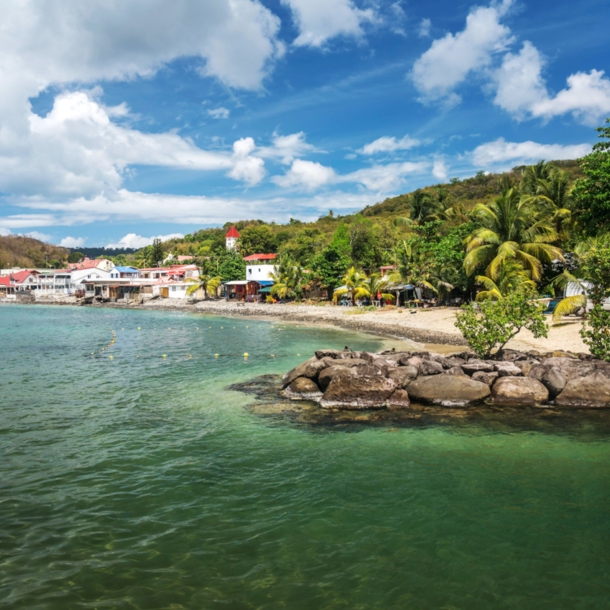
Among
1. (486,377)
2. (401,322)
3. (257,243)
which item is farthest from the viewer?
(257,243)

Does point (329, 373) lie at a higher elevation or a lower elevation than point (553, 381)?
higher

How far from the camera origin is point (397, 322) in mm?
42156

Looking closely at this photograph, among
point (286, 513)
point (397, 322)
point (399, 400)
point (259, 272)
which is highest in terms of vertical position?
point (259, 272)

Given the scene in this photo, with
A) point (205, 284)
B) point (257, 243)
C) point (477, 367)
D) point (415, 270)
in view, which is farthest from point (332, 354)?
point (257, 243)

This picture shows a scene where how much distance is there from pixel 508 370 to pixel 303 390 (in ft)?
24.8

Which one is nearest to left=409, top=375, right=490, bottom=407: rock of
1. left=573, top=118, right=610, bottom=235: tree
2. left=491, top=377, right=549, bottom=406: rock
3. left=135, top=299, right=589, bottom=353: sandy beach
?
left=491, top=377, right=549, bottom=406: rock

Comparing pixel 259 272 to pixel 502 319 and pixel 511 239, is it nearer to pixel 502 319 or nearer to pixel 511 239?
pixel 511 239

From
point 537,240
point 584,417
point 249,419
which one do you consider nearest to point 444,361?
point 584,417

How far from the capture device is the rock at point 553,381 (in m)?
16.3

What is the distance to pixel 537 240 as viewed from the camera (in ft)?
131

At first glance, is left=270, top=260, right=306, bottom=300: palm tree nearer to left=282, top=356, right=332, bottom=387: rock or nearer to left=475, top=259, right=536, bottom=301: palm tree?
left=475, top=259, right=536, bottom=301: palm tree

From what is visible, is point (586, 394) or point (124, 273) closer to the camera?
point (586, 394)

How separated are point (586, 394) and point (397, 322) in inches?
1028

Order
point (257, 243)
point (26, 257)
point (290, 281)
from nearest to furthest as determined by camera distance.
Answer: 1. point (290, 281)
2. point (257, 243)
3. point (26, 257)
